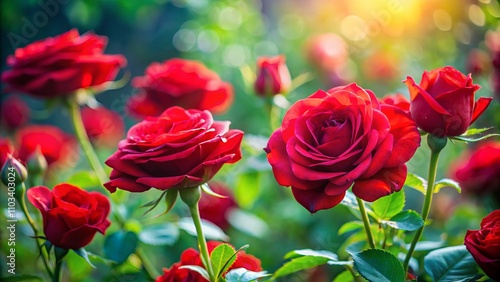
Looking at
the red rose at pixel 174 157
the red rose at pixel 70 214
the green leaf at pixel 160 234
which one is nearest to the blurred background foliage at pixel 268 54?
the green leaf at pixel 160 234

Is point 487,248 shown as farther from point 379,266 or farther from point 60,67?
point 60,67

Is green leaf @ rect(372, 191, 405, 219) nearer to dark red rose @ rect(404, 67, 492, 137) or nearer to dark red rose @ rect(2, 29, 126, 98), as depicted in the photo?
dark red rose @ rect(404, 67, 492, 137)

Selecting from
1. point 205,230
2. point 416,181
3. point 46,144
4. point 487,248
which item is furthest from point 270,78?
point 46,144

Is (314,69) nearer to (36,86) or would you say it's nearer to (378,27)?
(378,27)

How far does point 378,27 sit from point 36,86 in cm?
102

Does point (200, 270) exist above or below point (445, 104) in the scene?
below

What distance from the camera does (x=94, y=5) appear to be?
5.96 ft

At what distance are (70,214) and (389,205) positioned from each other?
0.34 m

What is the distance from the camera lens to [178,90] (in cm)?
86

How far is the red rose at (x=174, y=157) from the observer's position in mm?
539

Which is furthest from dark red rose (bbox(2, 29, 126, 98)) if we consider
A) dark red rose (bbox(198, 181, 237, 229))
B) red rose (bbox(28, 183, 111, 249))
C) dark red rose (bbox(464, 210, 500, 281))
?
dark red rose (bbox(464, 210, 500, 281))

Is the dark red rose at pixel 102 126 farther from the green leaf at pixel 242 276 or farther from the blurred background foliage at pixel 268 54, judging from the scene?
the green leaf at pixel 242 276

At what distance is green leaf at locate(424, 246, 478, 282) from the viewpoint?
0.60 m

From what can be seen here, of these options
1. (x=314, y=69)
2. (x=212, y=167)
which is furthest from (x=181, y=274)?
(x=314, y=69)
